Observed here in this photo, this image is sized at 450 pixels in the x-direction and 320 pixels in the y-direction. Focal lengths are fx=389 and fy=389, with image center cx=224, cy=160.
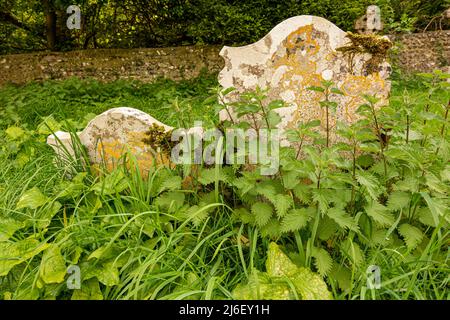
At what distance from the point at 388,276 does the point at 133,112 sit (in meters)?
1.60

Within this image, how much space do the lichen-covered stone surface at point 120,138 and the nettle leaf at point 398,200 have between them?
4.03 ft

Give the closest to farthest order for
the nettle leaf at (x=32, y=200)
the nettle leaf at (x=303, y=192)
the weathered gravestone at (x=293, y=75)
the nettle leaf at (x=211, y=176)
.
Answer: the nettle leaf at (x=303, y=192) < the nettle leaf at (x=211, y=176) < the nettle leaf at (x=32, y=200) < the weathered gravestone at (x=293, y=75)

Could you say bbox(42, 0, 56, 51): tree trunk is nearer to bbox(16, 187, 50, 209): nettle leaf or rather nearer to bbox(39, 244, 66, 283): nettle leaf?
bbox(16, 187, 50, 209): nettle leaf

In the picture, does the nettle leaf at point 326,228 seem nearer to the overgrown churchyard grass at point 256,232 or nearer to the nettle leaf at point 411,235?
the overgrown churchyard grass at point 256,232

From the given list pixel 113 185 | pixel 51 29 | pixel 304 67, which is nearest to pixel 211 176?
pixel 113 185

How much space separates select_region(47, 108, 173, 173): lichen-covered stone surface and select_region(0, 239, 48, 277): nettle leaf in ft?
2.18

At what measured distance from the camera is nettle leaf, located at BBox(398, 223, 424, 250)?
168 cm

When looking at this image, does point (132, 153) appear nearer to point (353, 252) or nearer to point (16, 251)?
point (16, 251)

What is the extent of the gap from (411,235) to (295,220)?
53cm

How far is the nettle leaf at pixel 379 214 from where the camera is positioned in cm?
164

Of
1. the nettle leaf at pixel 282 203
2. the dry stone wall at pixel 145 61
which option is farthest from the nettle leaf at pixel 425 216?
the dry stone wall at pixel 145 61

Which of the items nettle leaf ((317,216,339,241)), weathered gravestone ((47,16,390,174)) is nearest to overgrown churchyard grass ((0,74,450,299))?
nettle leaf ((317,216,339,241))
